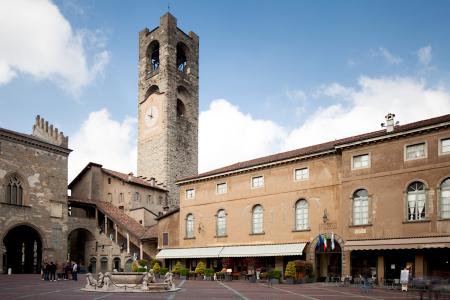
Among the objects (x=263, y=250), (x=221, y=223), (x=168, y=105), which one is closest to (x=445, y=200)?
(x=263, y=250)

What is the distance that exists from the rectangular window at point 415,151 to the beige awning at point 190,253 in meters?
15.4

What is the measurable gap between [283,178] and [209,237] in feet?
26.2

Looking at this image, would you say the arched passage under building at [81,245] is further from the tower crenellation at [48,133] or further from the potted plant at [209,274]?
the potted plant at [209,274]

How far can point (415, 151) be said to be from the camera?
2662 centimetres

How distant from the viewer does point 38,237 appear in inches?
1623

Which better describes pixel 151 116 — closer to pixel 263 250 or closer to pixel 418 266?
pixel 263 250

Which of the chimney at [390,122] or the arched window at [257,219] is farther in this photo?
the arched window at [257,219]

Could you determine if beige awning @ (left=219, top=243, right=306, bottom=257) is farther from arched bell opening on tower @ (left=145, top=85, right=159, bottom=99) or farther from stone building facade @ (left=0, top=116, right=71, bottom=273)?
arched bell opening on tower @ (left=145, top=85, right=159, bottom=99)

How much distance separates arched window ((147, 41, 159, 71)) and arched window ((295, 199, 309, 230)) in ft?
121

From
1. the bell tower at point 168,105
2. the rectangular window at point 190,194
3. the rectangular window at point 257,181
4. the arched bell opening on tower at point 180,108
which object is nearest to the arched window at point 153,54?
the bell tower at point 168,105

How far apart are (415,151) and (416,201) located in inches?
105

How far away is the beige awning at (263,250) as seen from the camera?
3106cm

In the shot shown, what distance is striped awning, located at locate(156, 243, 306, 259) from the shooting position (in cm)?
3136

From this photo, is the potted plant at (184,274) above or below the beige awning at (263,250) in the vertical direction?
below
